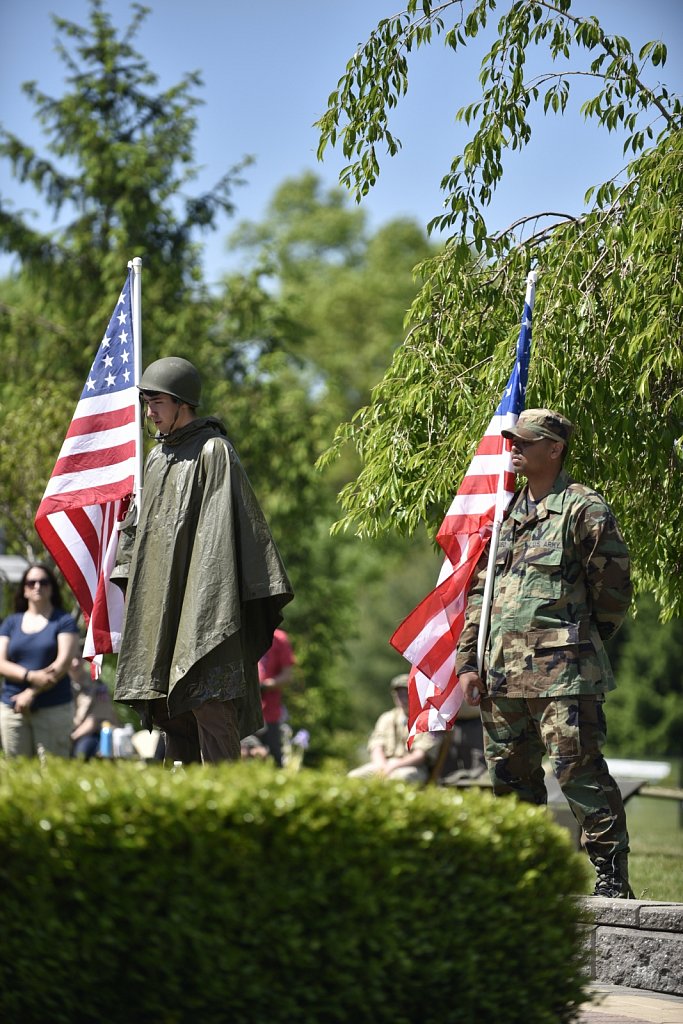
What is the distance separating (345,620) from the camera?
28.7 metres

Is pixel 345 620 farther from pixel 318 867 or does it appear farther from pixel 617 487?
pixel 318 867

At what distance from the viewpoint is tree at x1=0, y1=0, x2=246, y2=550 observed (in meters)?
22.2

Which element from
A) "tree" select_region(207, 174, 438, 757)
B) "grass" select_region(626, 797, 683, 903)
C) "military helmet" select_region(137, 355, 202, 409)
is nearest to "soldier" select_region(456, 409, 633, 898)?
"military helmet" select_region(137, 355, 202, 409)

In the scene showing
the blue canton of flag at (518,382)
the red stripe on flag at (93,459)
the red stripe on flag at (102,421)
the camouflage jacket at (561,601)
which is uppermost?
the blue canton of flag at (518,382)

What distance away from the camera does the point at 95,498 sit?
23.7 feet

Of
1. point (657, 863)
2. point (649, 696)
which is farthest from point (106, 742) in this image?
point (649, 696)

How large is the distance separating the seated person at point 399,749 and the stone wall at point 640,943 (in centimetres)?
642

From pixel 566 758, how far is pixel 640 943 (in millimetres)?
756

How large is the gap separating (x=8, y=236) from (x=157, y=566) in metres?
17.7

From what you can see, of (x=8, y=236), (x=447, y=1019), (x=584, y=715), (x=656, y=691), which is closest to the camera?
(x=447, y=1019)

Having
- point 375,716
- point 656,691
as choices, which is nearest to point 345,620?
point 656,691

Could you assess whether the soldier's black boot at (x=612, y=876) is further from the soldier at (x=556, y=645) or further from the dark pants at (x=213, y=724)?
the dark pants at (x=213, y=724)

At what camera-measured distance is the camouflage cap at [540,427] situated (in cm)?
580

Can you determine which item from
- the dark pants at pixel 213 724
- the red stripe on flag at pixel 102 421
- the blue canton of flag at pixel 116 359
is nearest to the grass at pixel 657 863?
the dark pants at pixel 213 724
